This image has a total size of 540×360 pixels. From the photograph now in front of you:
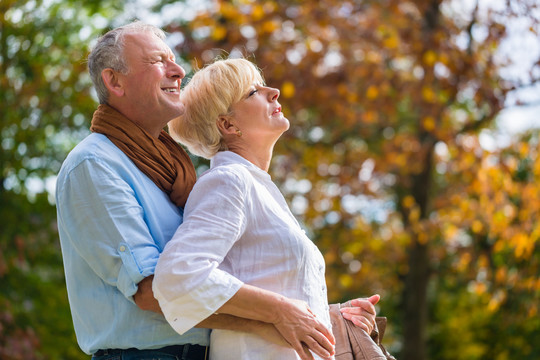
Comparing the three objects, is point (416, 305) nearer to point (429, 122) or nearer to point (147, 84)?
point (429, 122)

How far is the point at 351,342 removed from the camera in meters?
2.31

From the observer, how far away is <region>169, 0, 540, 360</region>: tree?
7594 mm

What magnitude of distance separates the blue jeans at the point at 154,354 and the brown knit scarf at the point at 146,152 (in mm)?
470

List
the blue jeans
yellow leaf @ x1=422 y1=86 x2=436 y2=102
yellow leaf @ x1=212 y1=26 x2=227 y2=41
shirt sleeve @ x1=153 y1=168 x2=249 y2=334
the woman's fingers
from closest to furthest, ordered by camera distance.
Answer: shirt sleeve @ x1=153 y1=168 x2=249 y2=334
the blue jeans
the woman's fingers
yellow leaf @ x1=212 y1=26 x2=227 y2=41
yellow leaf @ x1=422 y1=86 x2=436 y2=102

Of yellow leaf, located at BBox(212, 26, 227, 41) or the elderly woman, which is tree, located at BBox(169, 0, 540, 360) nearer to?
yellow leaf, located at BBox(212, 26, 227, 41)

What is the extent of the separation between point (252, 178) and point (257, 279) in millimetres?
313

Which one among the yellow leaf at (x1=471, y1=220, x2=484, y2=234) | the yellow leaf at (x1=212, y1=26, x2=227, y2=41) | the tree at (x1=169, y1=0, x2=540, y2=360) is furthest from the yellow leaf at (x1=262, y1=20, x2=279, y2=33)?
the yellow leaf at (x1=471, y1=220, x2=484, y2=234)

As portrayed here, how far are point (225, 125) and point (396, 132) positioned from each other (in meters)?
8.17

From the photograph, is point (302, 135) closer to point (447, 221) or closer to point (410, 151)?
point (410, 151)

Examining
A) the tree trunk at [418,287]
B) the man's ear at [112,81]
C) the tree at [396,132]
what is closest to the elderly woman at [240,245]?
the man's ear at [112,81]

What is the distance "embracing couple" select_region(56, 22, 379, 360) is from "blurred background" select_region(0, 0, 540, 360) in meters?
4.24

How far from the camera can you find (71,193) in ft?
6.72

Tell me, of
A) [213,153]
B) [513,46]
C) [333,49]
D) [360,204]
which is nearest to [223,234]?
[213,153]

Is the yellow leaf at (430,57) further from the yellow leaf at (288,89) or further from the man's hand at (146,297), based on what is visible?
the man's hand at (146,297)
